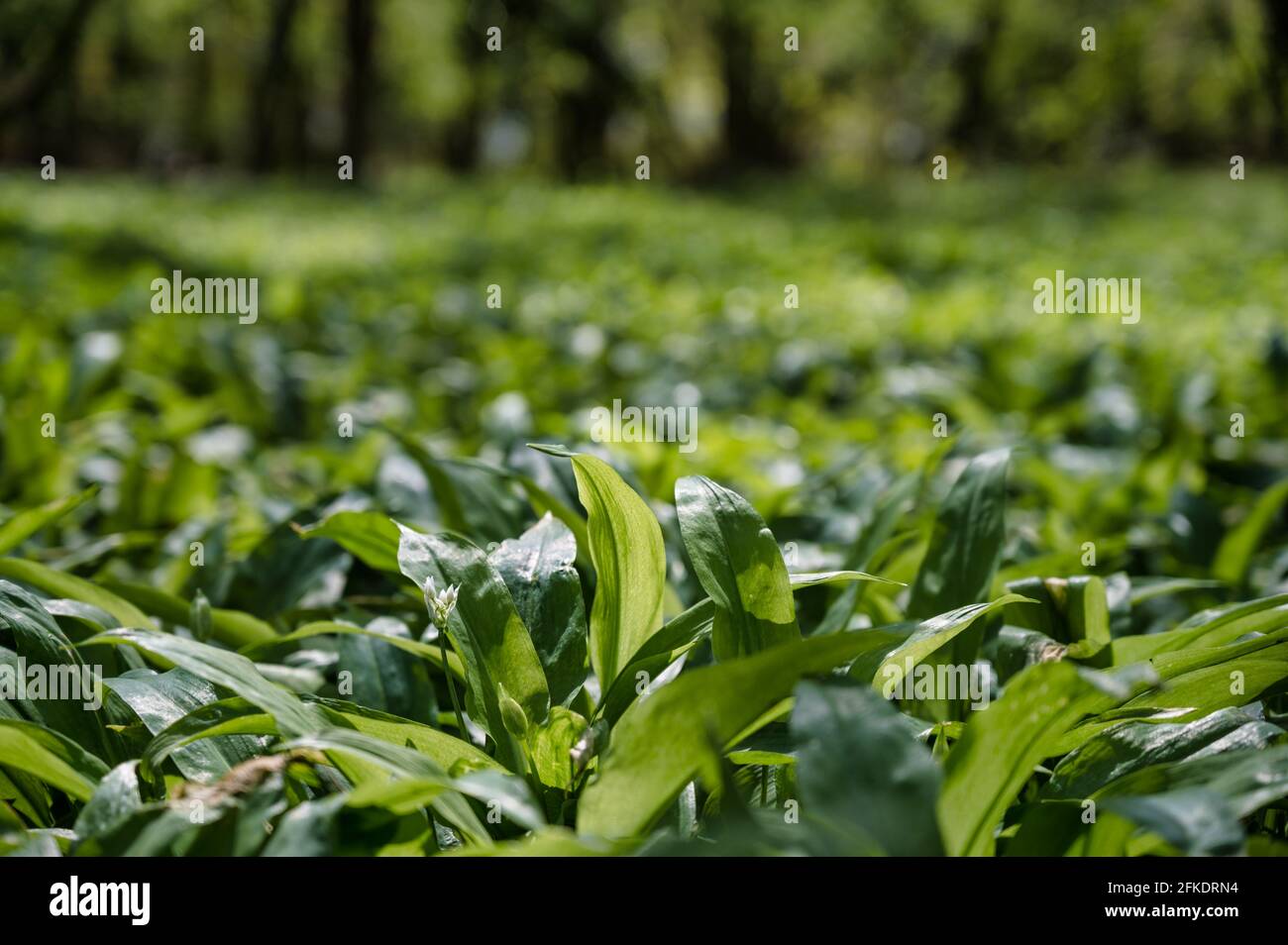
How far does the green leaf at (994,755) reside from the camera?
1.05 metres

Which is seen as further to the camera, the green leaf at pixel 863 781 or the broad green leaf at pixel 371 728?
the broad green leaf at pixel 371 728

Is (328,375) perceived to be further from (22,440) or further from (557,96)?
(557,96)

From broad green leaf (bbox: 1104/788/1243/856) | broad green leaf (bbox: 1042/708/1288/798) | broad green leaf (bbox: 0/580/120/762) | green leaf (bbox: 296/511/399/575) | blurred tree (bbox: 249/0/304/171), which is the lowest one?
broad green leaf (bbox: 1042/708/1288/798)

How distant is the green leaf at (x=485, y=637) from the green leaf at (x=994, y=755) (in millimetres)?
489

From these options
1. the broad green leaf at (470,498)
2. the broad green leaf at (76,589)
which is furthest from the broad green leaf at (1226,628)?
the broad green leaf at (76,589)

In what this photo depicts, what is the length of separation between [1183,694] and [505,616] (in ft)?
2.73

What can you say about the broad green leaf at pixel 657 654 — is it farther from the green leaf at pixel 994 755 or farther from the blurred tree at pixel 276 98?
the blurred tree at pixel 276 98

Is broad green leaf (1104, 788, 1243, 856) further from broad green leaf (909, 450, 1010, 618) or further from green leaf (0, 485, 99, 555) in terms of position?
green leaf (0, 485, 99, 555)

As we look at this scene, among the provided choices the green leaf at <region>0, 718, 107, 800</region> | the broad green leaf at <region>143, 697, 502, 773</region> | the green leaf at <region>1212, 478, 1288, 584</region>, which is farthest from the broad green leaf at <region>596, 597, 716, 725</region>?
the green leaf at <region>1212, 478, 1288, 584</region>

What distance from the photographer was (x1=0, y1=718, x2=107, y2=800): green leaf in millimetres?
1109

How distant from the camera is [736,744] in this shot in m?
1.27

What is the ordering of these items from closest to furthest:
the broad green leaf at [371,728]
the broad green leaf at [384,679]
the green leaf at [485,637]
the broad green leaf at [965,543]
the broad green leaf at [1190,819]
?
1. the broad green leaf at [1190,819]
2. the broad green leaf at [371,728]
3. the green leaf at [485,637]
4. the broad green leaf at [384,679]
5. the broad green leaf at [965,543]
